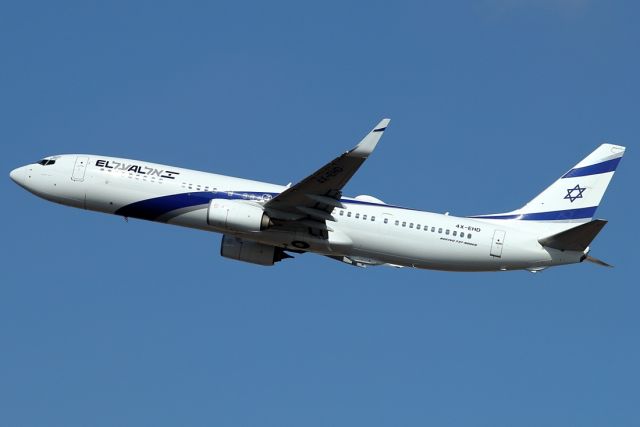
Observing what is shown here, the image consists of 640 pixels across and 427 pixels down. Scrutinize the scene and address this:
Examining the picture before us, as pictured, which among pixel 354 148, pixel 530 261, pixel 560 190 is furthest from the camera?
pixel 560 190

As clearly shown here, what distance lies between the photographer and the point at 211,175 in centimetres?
5912

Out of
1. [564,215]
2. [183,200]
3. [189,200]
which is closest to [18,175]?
[183,200]

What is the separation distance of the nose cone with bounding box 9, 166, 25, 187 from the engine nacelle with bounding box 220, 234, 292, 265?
12.4 m

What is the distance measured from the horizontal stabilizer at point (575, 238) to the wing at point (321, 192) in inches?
447

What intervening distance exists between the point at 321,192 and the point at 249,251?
7428 millimetres

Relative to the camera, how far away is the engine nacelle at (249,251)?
5991 cm

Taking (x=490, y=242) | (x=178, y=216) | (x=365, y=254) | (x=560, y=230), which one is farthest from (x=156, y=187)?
(x=560, y=230)

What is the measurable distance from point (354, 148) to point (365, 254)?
27.9ft

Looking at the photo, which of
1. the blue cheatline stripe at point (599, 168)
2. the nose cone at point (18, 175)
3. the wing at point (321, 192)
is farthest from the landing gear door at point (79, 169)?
the blue cheatline stripe at point (599, 168)

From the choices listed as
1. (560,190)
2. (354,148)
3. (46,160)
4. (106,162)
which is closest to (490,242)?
A: (560,190)

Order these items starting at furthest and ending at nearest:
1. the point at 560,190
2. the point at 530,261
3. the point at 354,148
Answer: the point at 560,190 < the point at 530,261 < the point at 354,148

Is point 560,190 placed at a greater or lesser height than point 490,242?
greater

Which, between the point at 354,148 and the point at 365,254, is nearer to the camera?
the point at 354,148

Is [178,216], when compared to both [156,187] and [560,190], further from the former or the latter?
[560,190]
